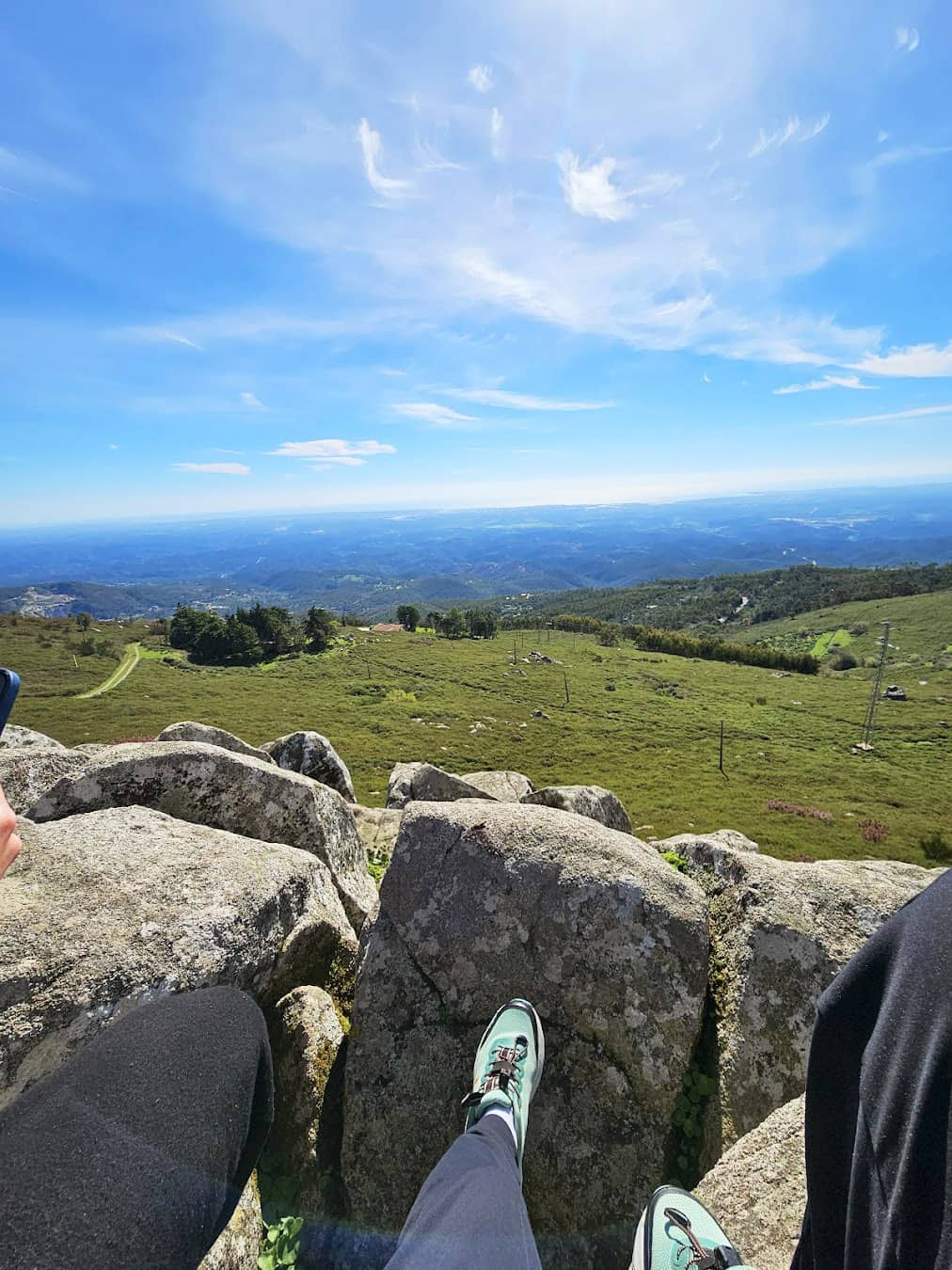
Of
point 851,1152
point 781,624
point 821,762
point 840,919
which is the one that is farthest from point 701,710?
point 781,624

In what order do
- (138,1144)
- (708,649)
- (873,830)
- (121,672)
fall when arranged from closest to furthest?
(138,1144) → (873,830) → (121,672) → (708,649)

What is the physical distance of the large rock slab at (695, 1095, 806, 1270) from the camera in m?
3.80

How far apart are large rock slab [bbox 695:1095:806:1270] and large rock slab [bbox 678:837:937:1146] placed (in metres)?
0.75

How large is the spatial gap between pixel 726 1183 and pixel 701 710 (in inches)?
3127

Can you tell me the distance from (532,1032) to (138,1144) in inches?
155

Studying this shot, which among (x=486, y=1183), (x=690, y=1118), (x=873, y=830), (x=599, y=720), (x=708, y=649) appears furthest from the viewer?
(x=708, y=649)

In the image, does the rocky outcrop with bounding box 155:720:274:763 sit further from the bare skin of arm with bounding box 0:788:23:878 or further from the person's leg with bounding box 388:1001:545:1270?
the person's leg with bounding box 388:1001:545:1270

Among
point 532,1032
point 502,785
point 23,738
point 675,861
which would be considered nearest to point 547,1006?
point 532,1032

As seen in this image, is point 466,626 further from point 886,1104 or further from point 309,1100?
point 886,1104

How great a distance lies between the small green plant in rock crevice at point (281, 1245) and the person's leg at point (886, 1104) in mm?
4386

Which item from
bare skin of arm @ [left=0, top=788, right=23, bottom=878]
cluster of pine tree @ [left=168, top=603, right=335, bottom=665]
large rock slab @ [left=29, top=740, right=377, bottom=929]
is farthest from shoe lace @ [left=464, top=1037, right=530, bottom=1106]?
cluster of pine tree @ [left=168, top=603, right=335, bottom=665]

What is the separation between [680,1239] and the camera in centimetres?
389

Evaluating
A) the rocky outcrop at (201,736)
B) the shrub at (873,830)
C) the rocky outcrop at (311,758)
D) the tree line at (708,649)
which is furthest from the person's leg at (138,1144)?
the tree line at (708,649)

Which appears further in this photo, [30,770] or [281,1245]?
[30,770]
